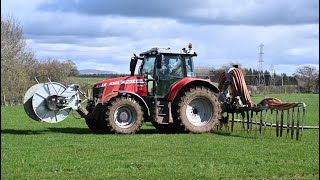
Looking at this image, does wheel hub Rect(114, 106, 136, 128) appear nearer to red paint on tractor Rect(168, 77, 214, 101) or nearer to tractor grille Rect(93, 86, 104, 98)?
tractor grille Rect(93, 86, 104, 98)

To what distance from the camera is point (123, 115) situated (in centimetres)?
1533

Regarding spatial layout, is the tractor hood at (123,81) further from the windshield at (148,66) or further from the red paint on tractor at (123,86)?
the windshield at (148,66)

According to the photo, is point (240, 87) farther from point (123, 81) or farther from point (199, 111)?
point (123, 81)

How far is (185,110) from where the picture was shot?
15.8 m

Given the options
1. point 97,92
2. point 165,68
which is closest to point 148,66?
point 165,68

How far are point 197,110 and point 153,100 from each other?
1.50 m

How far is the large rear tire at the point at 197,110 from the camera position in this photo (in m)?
15.7

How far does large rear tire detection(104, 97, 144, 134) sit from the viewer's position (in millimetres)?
15000

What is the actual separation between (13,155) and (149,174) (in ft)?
11.9

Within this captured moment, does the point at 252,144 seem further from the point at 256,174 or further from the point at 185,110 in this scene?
the point at 256,174

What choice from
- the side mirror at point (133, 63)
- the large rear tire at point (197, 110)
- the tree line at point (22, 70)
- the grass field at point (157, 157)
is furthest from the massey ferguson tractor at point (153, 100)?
the tree line at point (22, 70)

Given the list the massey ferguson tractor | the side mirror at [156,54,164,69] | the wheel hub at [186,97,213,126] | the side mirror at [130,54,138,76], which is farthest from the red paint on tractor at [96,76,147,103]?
the wheel hub at [186,97,213,126]

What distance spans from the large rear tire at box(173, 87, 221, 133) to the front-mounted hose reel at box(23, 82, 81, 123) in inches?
123

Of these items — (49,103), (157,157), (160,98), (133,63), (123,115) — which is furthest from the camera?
(133,63)
